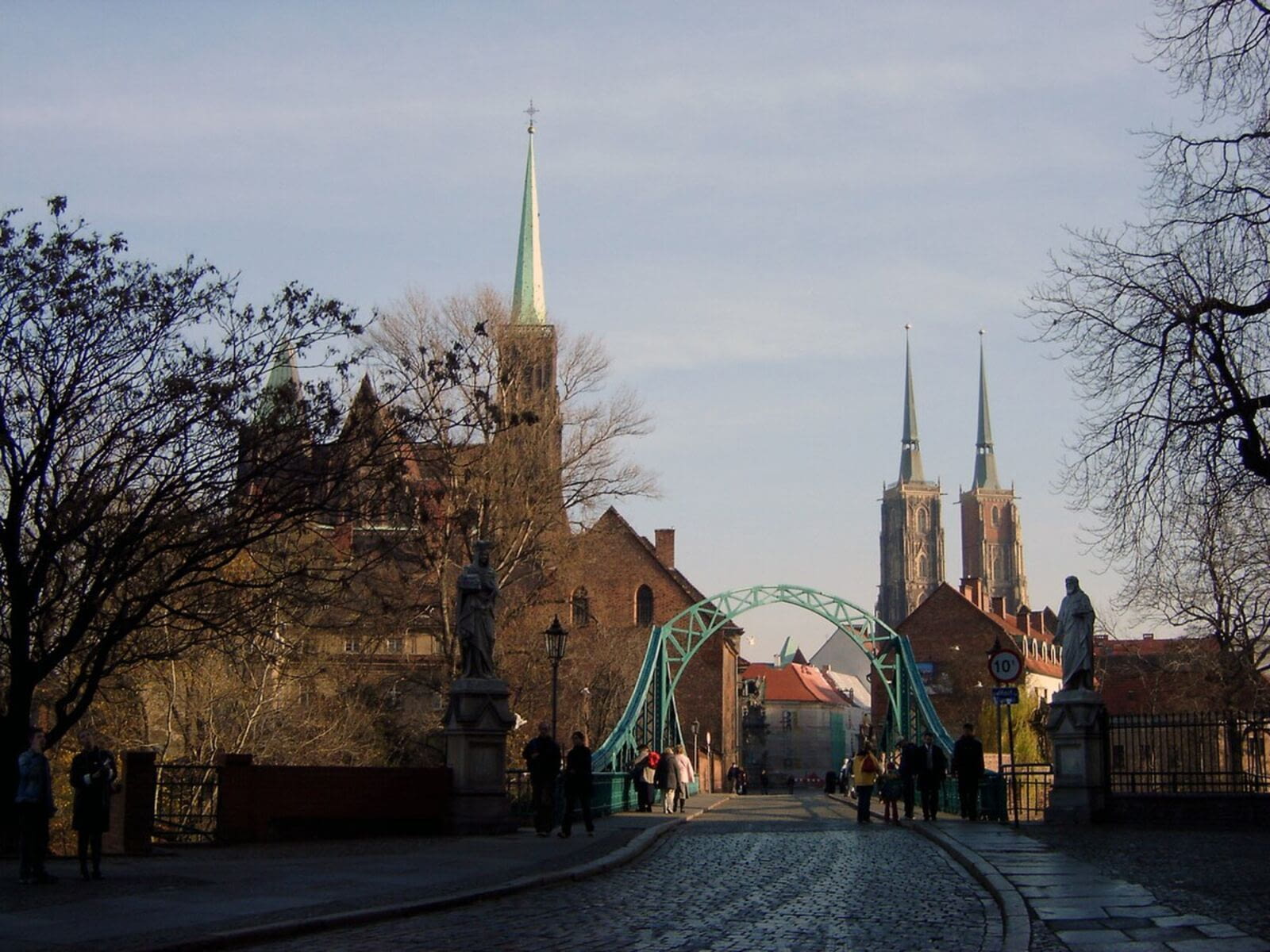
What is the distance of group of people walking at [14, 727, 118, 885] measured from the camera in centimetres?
1439

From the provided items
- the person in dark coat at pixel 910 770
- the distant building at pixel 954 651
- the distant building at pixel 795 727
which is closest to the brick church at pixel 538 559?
the person in dark coat at pixel 910 770

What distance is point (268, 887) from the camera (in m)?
13.9

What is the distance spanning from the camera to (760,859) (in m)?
18.6

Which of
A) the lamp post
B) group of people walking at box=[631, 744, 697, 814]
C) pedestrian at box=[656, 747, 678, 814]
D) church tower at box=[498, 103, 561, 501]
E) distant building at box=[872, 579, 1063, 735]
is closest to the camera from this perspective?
pedestrian at box=[656, 747, 678, 814]

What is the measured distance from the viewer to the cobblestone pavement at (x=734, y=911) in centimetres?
1070

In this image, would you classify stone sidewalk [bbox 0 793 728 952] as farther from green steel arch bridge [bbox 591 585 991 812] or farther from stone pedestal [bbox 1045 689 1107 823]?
green steel arch bridge [bbox 591 585 991 812]

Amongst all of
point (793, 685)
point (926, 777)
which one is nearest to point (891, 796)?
point (926, 777)

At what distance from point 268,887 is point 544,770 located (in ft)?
25.2

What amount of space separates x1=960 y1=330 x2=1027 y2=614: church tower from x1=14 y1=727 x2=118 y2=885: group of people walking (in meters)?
183

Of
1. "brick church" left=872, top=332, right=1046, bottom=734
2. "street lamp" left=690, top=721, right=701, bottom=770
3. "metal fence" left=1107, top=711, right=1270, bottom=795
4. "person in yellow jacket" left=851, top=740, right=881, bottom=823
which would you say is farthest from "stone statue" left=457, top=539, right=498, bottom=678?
"brick church" left=872, top=332, right=1046, bottom=734

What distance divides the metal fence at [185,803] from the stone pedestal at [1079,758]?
467 inches

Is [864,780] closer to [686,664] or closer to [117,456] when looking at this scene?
[117,456]

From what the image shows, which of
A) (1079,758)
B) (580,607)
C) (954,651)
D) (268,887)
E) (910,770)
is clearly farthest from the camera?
(954,651)

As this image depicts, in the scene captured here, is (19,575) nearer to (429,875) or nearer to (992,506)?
(429,875)
